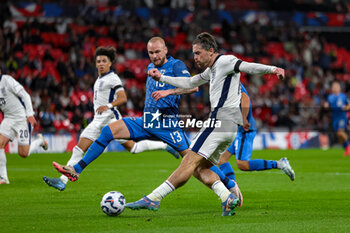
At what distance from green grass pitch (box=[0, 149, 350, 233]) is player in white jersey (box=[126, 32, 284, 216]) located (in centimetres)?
25

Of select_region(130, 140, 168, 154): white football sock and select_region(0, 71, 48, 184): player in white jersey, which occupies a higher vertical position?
select_region(0, 71, 48, 184): player in white jersey

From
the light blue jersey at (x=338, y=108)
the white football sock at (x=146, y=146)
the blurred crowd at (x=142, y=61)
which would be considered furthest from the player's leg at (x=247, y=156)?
the blurred crowd at (x=142, y=61)

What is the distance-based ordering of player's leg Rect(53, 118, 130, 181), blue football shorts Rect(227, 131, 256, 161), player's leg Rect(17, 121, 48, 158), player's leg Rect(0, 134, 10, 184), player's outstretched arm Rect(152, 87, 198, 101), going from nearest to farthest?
player's outstretched arm Rect(152, 87, 198, 101) < player's leg Rect(53, 118, 130, 181) < blue football shorts Rect(227, 131, 256, 161) < player's leg Rect(0, 134, 10, 184) < player's leg Rect(17, 121, 48, 158)

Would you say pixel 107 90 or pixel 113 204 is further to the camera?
pixel 107 90

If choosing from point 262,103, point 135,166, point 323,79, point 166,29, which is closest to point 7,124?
point 135,166

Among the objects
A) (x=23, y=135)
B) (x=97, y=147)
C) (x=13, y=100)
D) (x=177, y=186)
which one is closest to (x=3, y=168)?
(x=23, y=135)

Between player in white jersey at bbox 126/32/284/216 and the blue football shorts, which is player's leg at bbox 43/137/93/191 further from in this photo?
the blue football shorts

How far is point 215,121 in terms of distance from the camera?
702 cm

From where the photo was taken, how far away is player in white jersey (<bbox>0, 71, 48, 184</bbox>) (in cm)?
1139

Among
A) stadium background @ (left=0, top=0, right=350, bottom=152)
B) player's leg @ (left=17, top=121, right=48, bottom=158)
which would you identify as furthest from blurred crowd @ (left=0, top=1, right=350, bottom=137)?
player's leg @ (left=17, top=121, right=48, bottom=158)

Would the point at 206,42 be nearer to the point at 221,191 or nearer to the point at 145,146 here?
the point at 221,191

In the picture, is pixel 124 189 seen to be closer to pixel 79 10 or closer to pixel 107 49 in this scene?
pixel 107 49

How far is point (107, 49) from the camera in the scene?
11.2 meters

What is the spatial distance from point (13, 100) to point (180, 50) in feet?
58.4
